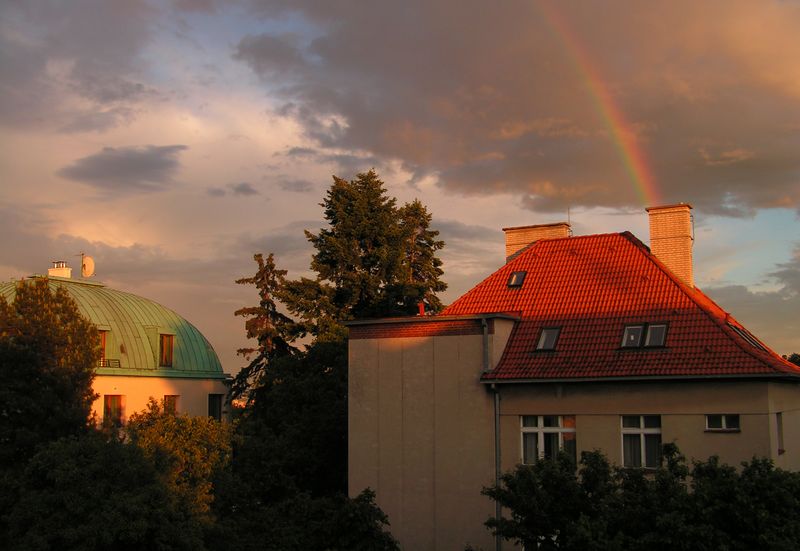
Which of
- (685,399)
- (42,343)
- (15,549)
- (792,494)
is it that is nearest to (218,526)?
(15,549)

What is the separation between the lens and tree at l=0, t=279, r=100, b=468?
30.2m

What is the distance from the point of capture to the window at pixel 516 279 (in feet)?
102

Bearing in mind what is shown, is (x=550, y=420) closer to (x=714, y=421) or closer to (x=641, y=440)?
(x=641, y=440)

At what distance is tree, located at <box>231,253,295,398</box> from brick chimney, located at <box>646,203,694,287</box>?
22.3m

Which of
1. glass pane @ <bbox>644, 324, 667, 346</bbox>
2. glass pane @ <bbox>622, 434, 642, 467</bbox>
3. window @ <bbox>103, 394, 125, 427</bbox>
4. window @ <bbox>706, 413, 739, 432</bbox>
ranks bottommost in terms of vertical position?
glass pane @ <bbox>622, 434, 642, 467</bbox>

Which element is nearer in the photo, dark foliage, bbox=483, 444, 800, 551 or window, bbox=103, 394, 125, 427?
dark foliage, bbox=483, 444, 800, 551

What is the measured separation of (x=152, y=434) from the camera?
27.6 m

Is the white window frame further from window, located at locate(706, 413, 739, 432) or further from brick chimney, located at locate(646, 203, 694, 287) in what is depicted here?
brick chimney, located at locate(646, 203, 694, 287)

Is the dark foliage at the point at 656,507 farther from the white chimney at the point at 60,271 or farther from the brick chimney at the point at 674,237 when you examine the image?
the white chimney at the point at 60,271

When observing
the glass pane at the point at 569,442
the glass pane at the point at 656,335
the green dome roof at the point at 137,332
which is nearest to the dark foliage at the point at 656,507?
the glass pane at the point at 569,442

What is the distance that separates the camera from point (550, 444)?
88.0ft

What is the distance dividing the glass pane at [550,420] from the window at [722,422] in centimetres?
450

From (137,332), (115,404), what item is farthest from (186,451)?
(137,332)

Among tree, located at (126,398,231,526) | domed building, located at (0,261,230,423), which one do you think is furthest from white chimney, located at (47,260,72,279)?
tree, located at (126,398,231,526)
